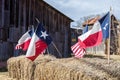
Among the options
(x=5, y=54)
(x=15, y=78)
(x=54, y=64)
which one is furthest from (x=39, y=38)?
(x=5, y=54)

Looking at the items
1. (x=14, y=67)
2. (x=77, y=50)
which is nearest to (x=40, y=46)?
(x=77, y=50)

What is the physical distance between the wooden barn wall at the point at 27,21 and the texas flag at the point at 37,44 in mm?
13108

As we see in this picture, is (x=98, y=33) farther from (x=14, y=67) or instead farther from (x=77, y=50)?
(x=14, y=67)

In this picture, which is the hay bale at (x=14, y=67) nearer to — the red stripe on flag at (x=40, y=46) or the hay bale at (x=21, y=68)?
the hay bale at (x=21, y=68)

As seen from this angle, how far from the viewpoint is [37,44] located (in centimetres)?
1249

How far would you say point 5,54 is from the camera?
26.0 m

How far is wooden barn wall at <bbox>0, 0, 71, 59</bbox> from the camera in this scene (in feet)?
86.2

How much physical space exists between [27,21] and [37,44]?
15.6 meters

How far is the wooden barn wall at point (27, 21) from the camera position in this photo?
26266 millimetres

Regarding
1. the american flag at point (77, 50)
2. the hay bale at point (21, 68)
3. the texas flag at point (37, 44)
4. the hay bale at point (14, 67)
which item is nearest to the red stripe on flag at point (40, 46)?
the texas flag at point (37, 44)

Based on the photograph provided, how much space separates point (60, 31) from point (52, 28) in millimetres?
1108

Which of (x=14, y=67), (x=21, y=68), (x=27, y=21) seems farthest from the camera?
(x=27, y=21)

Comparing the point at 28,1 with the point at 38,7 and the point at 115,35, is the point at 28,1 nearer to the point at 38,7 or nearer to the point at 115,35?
the point at 38,7

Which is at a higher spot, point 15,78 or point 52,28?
point 52,28
